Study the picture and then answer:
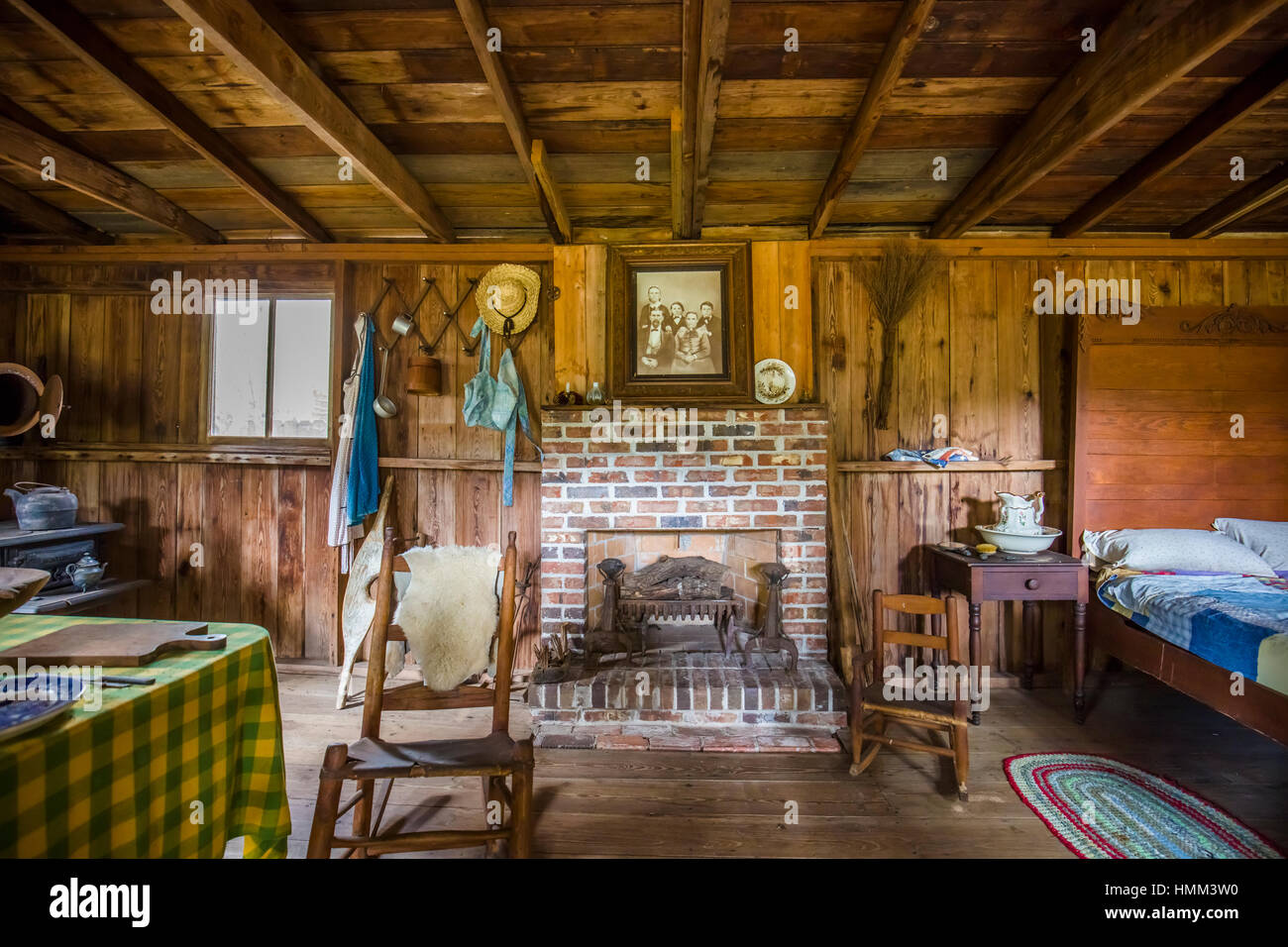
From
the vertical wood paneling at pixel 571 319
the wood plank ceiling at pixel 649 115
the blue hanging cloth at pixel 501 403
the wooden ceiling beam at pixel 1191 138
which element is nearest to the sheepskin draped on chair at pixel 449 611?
the blue hanging cloth at pixel 501 403

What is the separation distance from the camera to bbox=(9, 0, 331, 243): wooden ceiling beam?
5.38ft

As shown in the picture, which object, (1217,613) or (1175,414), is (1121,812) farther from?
(1175,414)

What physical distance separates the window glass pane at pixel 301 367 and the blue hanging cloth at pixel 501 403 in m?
0.97

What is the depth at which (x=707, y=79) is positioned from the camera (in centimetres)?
176

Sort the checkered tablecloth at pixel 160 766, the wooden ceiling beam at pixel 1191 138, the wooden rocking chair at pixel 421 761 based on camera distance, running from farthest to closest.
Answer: the wooden ceiling beam at pixel 1191 138, the wooden rocking chair at pixel 421 761, the checkered tablecloth at pixel 160 766

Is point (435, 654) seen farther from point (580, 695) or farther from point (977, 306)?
point (977, 306)

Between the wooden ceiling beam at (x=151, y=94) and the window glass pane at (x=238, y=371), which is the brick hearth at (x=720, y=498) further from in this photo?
the window glass pane at (x=238, y=371)

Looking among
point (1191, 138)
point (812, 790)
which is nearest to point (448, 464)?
point (812, 790)

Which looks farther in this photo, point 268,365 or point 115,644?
point 268,365

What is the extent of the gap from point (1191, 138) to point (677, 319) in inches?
88.0

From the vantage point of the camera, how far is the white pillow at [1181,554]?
2484mm

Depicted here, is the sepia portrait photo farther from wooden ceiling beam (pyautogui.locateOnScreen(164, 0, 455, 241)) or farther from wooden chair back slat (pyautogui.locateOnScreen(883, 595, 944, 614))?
wooden chair back slat (pyautogui.locateOnScreen(883, 595, 944, 614))
